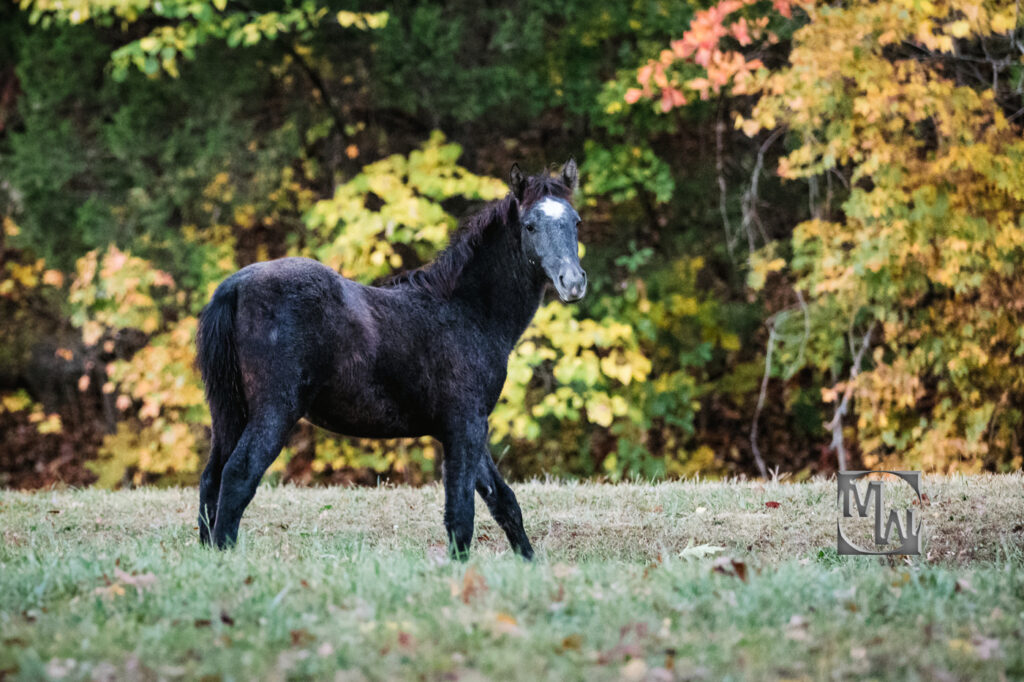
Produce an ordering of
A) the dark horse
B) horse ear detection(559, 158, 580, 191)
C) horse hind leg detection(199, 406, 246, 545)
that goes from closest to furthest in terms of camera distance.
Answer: the dark horse → horse hind leg detection(199, 406, 246, 545) → horse ear detection(559, 158, 580, 191)

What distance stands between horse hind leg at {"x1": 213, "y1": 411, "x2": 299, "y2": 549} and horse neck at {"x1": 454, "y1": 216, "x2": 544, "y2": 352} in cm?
131

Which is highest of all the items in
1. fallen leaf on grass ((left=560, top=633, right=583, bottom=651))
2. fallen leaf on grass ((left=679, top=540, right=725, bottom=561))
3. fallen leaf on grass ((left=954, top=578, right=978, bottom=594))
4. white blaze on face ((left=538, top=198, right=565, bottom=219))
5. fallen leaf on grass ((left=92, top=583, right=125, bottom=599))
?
white blaze on face ((left=538, top=198, right=565, bottom=219))

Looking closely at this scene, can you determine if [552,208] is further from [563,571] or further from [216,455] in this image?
[216,455]

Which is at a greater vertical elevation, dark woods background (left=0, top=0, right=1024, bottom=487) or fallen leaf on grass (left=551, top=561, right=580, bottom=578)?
dark woods background (left=0, top=0, right=1024, bottom=487)

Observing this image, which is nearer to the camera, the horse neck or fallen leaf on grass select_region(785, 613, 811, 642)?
fallen leaf on grass select_region(785, 613, 811, 642)

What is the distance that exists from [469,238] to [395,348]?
890mm

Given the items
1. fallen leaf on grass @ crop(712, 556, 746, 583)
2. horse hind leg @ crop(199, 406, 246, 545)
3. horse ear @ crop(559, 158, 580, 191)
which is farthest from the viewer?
horse ear @ crop(559, 158, 580, 191)

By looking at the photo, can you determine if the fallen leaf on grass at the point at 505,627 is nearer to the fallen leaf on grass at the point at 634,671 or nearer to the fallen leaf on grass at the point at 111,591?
the fallen leaf on grass at the point at 634,671

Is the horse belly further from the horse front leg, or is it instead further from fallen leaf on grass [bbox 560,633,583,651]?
fallen leaf on grass [bbox 560,633,583,651]

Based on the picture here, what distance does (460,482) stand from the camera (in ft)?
17.8

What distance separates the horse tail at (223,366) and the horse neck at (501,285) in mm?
1274

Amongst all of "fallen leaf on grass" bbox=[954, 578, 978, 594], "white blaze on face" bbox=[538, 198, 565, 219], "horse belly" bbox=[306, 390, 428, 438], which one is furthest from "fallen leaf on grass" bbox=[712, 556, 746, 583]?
"white blaze on face" bbox=[538, 198, 565, 219]

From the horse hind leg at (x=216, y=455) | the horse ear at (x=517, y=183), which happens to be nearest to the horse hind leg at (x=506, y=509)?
the horse hind leg at (x=216, y=455)

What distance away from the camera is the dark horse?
5.12m
